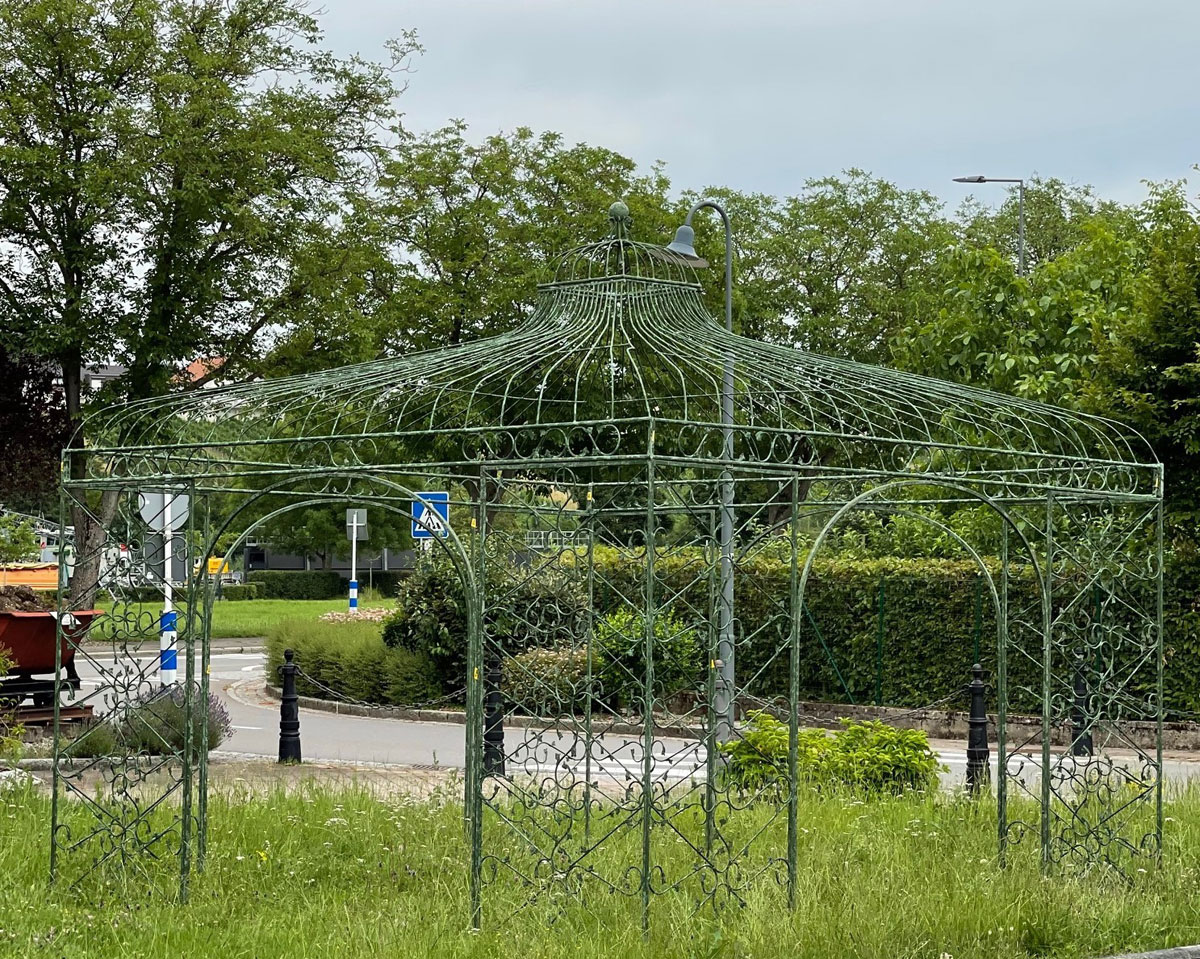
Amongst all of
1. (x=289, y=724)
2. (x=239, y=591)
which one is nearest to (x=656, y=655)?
(x=289, y=724)

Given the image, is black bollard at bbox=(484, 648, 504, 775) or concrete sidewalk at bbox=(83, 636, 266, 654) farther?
concrete sidewalk at bbox=(83, 636, 266, 654)

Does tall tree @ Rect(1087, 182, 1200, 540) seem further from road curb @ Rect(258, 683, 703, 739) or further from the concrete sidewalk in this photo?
the concrete sidewalk

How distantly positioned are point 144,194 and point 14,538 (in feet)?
16.4

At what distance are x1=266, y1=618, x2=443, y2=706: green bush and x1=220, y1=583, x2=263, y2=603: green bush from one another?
28752 millimetres

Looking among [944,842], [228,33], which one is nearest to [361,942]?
[944,842]

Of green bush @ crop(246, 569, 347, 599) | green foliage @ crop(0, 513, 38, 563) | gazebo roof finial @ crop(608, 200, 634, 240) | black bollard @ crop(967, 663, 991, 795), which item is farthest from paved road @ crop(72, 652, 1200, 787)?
green bush @ crop(246, 569, 347, 599)

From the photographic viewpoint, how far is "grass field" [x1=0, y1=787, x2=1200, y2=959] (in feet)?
22.9

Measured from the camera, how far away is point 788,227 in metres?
44.8

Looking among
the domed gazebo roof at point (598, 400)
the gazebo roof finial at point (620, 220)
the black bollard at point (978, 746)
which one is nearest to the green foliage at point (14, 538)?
the domed gazebo roof at point (598, 400)

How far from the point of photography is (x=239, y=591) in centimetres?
5116

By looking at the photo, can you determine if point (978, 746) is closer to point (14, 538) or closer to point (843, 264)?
point (14, 538)

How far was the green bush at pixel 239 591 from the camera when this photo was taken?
166ft

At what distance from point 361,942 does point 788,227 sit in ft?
130

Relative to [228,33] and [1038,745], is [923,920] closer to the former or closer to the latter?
[1038,745]
